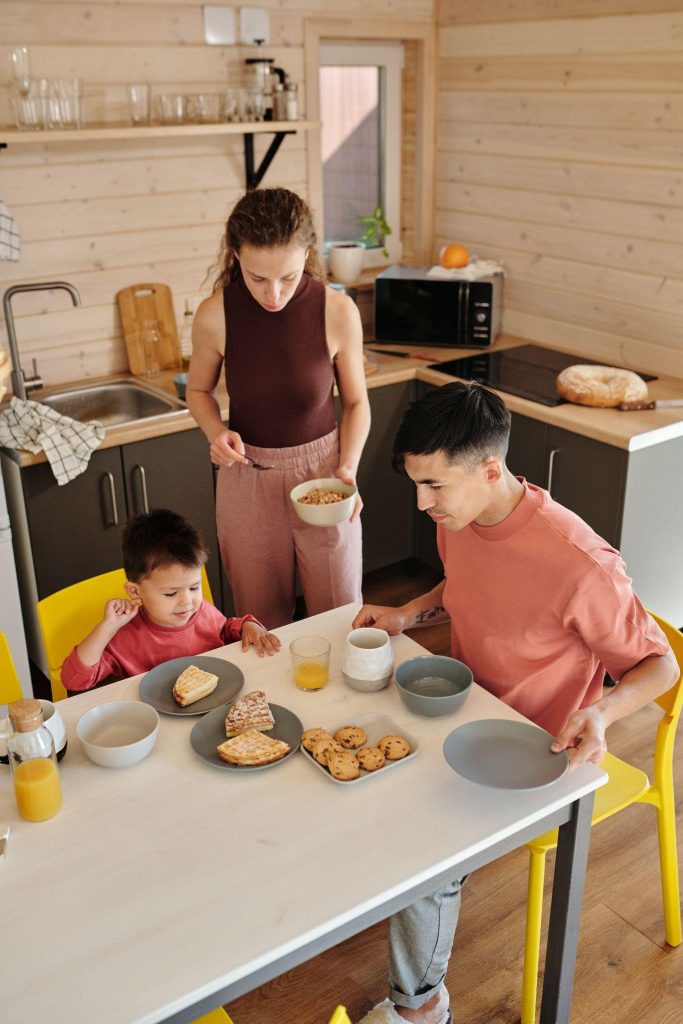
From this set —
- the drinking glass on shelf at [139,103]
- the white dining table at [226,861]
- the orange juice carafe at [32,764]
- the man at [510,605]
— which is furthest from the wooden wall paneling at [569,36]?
the orange juice carafe at [32,764]

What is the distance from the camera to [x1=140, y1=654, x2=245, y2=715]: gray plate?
1.75 m

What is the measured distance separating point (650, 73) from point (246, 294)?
164 centimetres

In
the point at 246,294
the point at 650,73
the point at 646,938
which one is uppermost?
the point at 650,73

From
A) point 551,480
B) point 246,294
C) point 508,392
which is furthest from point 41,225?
point 551,480

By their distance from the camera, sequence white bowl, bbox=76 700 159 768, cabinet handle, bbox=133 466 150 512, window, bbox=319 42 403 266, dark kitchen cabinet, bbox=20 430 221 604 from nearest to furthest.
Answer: white bowl, bbox=76 700 159 768
dark kitchen cabinet, bbox=20 430 221 604
cabinet handle, bbox=133 466 150 512
window, bbox=319 42 403 266

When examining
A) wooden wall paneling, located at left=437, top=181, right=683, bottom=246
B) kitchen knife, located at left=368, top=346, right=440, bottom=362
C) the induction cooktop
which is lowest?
the induction cooktop

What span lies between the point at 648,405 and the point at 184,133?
5.51ft

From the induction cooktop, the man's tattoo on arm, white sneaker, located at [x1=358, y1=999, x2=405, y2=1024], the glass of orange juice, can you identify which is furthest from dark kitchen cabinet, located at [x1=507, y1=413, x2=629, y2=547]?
white sneaker, located at [x1=358, y1=999, x2=405, y2=1024]

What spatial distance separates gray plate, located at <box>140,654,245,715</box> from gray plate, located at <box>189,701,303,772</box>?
4 cm

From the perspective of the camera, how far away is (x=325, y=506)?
2191mm

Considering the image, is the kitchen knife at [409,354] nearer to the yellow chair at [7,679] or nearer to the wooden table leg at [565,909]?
the yellow chair at [7,679]

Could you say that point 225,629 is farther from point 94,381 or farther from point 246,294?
point 94,381

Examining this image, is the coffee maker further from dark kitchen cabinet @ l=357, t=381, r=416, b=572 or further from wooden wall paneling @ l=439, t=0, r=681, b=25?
dark kitchen cabinet @ l=357, t=381, r=416, b=572

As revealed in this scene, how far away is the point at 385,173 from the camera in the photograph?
13.3 ft
